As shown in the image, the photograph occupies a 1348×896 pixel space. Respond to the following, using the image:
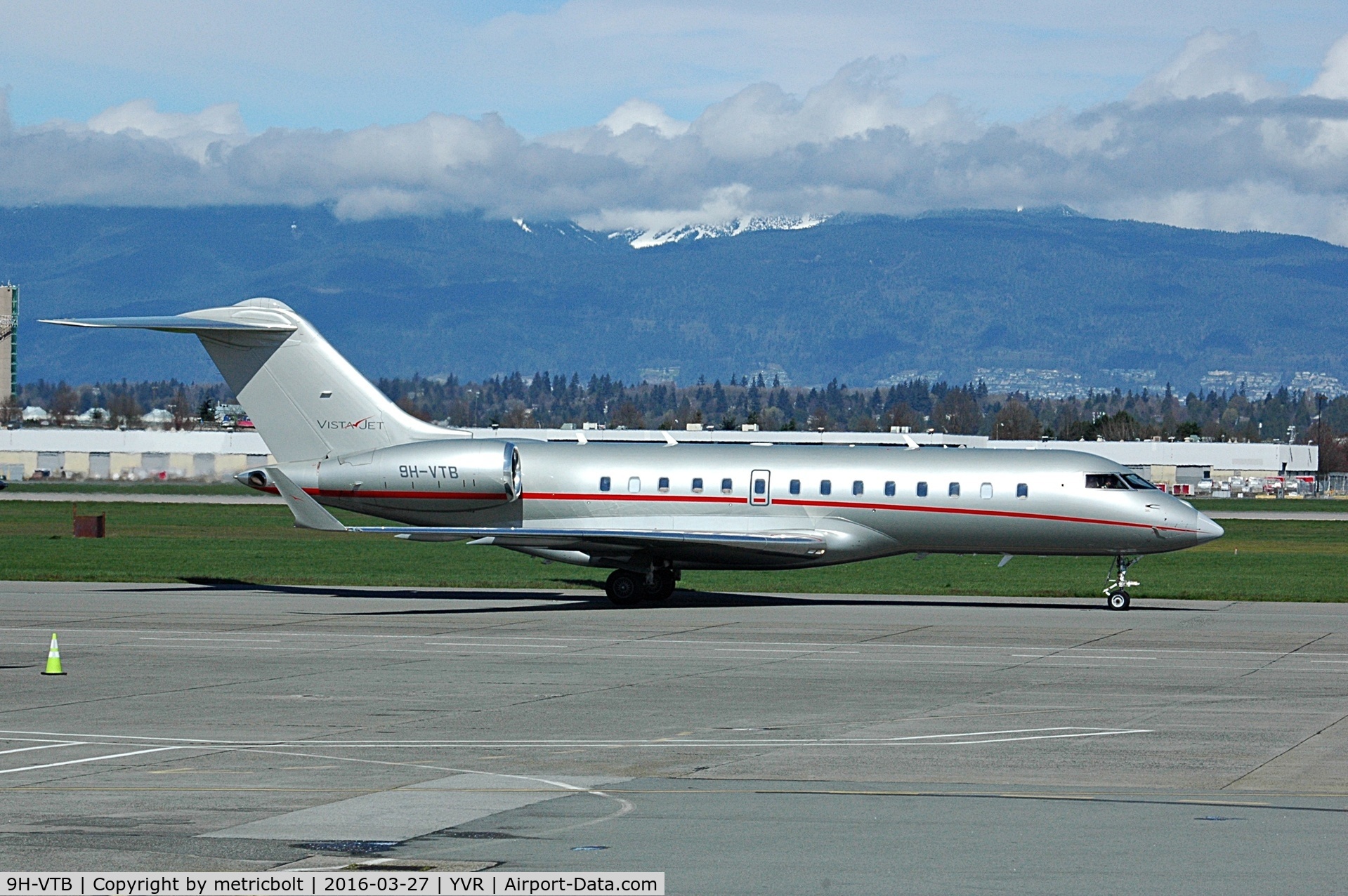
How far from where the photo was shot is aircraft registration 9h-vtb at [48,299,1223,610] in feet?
120

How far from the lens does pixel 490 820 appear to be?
13.7 m

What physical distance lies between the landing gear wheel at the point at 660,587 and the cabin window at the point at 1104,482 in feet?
31.1

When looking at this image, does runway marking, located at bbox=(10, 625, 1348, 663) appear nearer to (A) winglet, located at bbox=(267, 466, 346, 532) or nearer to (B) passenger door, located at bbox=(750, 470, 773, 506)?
(A) winglet, located at bbox=(267, 466, 346, 532)

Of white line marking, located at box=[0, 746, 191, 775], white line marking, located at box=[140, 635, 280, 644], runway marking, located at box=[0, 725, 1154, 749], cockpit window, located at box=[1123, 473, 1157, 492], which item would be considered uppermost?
cockpit window, located at box=[1123, 473, 1157, 492]

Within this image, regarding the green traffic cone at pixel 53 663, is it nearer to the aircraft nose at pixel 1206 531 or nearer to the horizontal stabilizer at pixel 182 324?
the horizontal stabilizer at pixel 182 324

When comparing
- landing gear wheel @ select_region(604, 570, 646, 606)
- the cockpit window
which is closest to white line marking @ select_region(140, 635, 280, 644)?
landing gear wheel @ select_region(604, 570, 646, 606)

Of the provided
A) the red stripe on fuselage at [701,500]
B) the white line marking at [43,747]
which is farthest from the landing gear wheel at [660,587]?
the white line marking at [43,747]

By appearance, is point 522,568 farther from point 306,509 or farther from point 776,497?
point 306,509

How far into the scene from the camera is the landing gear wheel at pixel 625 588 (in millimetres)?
37781

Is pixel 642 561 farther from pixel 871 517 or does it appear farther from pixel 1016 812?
pixel 1016 812

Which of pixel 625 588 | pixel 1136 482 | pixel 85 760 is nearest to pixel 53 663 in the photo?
pixel 85 760

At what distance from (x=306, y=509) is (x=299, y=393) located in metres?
5.23

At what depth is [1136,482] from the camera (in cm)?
3697

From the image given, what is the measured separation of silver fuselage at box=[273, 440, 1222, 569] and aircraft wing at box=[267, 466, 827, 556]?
296mm
